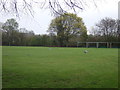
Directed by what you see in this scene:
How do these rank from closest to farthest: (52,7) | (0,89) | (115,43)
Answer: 1. (0,89)
2. (52,7)
3. (115,43)

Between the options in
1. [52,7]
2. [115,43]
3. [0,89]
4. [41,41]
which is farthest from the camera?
[41,41]

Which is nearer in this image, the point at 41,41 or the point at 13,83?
the point at 13,83

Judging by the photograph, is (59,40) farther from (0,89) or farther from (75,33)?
(0,89)

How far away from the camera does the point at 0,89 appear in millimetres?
5418

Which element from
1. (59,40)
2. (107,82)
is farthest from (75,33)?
(107,82)

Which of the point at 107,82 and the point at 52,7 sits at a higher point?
the point at 52,7

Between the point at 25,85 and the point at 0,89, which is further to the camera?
the point at 25,85

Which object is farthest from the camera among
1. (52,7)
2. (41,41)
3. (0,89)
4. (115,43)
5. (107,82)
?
(41,41)

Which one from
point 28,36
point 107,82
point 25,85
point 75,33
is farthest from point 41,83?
point 28,36

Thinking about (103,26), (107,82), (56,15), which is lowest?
(107,82)

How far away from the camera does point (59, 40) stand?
176ft

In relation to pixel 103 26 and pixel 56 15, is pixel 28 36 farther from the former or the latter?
pixel 56 15

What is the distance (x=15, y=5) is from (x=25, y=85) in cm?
261

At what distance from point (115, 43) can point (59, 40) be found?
15.9 metres
